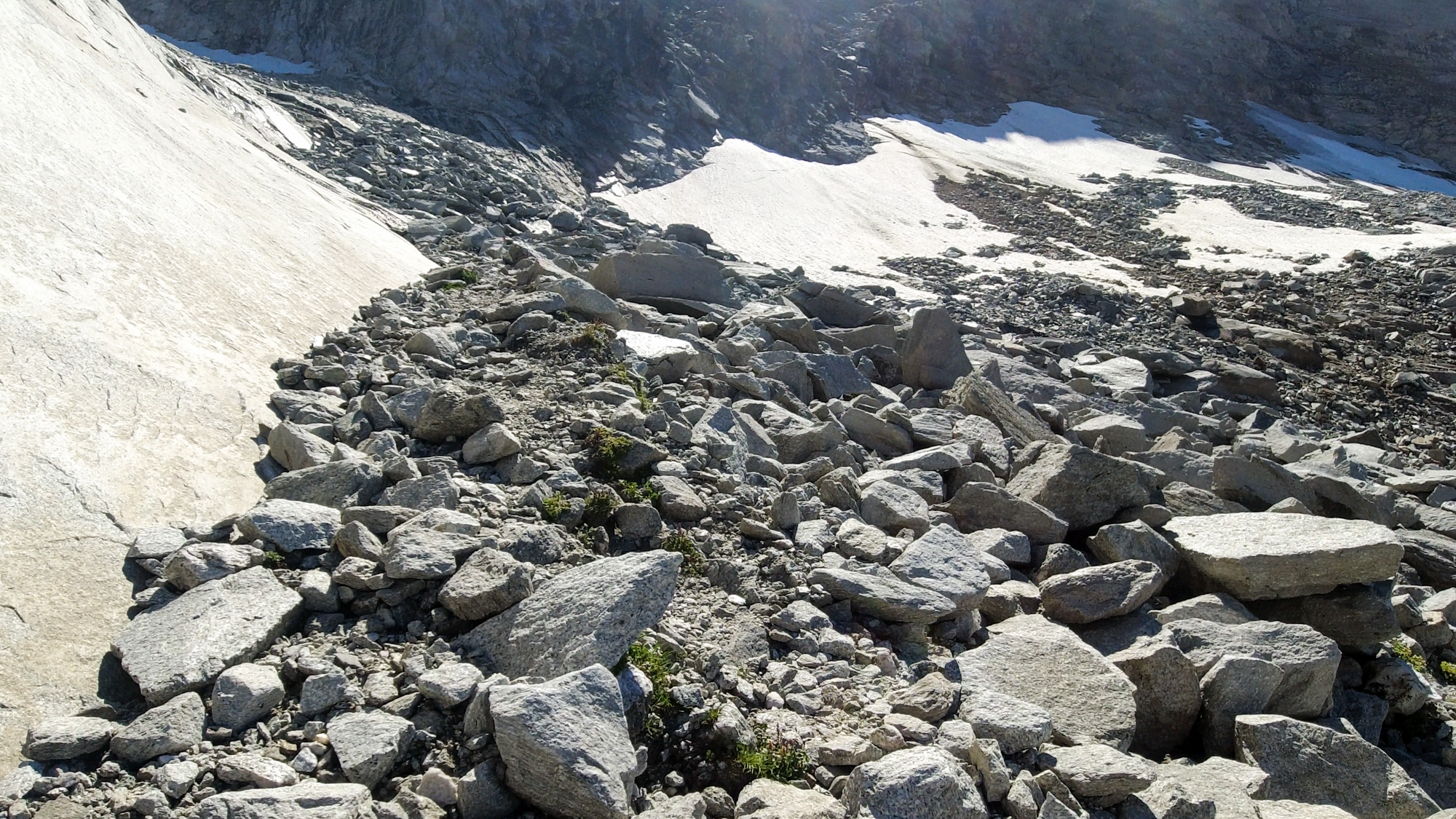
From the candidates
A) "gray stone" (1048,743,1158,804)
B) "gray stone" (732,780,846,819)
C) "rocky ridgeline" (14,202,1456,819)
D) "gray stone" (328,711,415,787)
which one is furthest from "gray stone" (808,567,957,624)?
"gray stone" (328,711,415,787)

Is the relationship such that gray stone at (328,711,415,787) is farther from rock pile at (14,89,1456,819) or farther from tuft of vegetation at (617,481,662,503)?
tuft of vegetation at (617,481,662,503)

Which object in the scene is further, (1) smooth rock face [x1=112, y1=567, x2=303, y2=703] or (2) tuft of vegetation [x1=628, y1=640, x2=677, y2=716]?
(2) tuft of vegetation [x1=628, y1=640, x2=677, y2=716]

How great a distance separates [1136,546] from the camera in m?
6.74

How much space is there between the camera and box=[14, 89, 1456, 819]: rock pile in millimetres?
3545

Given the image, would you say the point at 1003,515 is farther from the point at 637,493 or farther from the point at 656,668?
the point at 656,668

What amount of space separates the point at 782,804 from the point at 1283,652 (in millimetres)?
3888

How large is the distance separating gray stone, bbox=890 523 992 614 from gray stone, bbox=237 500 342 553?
3072mm

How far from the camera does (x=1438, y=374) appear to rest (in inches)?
717

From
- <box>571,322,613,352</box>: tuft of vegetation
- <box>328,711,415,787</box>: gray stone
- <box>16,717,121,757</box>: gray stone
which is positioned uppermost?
<box>571,322,613,352</box>: tuft of vegetation

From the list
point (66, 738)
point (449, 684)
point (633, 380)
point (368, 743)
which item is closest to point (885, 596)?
point (449, 684)

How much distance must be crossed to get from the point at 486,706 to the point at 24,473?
8.60 ft

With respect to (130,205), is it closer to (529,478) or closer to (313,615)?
(529,478)

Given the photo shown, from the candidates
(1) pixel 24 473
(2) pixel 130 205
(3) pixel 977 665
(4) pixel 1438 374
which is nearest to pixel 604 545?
(3) pixel 977 665

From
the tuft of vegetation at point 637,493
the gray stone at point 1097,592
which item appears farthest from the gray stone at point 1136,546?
the tuft of vegetation at point 637,493
